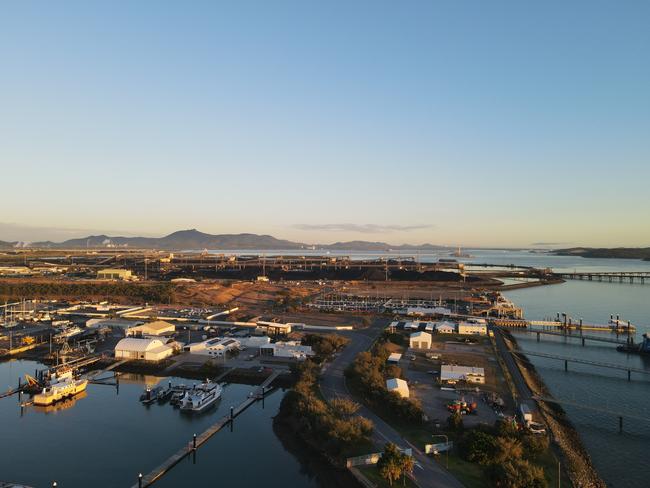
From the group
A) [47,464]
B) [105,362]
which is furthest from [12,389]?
[47,464]

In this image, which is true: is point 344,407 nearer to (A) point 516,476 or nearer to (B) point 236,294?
(A) point 516,476

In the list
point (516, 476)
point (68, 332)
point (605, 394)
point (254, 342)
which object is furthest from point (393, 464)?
point (68, 332)

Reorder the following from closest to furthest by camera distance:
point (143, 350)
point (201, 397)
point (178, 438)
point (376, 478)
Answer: point (376, 478), point (178, 438), point (201, 397), point (143, 350)

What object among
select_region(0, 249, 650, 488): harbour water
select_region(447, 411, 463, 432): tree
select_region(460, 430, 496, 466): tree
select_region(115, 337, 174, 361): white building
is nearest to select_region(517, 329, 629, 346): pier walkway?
select_region(0, 249, 650, 488): harbour water

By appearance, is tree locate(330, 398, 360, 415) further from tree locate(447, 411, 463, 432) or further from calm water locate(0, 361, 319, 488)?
tree locate(447, 411, 463, 432)

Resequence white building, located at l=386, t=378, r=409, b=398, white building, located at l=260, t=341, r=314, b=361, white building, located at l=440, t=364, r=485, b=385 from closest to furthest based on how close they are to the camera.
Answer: white building, located at l=386, t=378, r=409, b=398 < white building, located at l=440, t=364, r=485, b=385 < white building, located at l=260, t=341, r=314, b=361

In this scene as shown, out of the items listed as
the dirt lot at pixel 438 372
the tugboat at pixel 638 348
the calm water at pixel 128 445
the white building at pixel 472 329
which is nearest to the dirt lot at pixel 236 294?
the white building at pixel 472 329
